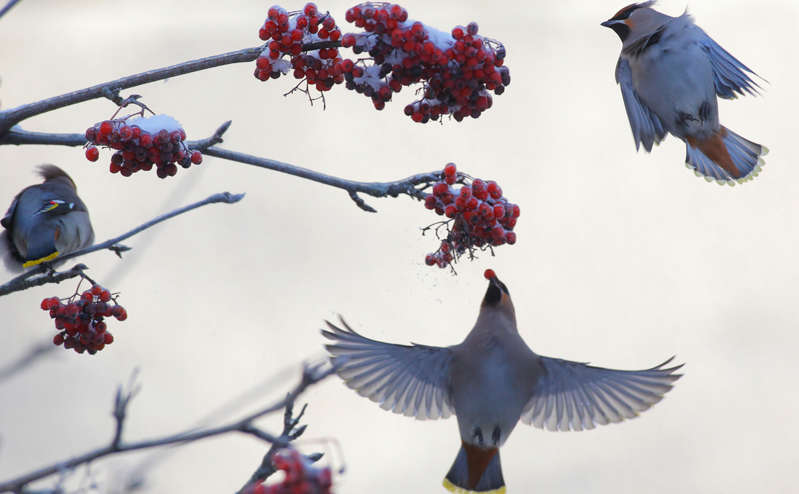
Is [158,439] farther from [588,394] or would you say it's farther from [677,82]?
[677,82]

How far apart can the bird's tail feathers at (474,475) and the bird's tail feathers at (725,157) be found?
1795 mm

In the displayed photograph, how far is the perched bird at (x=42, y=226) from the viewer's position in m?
3.59

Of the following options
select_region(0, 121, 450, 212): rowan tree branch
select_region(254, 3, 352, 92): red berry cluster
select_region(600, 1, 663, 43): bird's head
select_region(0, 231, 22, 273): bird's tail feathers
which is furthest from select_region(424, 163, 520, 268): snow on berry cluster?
select_region(600, 1, 663, 43): bird's head

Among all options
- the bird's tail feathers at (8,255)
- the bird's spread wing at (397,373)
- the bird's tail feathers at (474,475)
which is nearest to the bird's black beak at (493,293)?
the bird's spread wing at (397,373)

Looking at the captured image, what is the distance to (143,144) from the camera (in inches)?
100

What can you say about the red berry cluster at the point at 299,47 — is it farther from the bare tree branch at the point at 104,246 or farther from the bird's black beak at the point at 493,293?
the bird's black beak at the point at 493,293

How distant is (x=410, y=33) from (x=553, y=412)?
1951 mm

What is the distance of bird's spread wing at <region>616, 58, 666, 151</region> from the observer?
4.34 m

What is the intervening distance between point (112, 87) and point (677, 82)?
256cm

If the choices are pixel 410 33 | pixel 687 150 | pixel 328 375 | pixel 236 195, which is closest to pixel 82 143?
pixel 236 195

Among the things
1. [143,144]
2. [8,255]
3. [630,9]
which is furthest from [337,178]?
[630,9]

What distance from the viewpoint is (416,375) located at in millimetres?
3896

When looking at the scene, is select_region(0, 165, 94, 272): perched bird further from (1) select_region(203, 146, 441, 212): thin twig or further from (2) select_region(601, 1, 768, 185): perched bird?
(2) select_region(601, 1, 768, 185): perched bird

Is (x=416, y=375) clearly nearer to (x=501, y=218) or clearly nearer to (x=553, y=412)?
(x=553, y=412)
